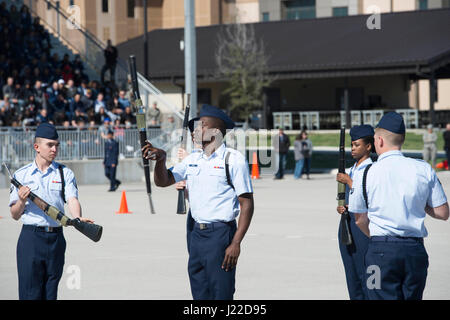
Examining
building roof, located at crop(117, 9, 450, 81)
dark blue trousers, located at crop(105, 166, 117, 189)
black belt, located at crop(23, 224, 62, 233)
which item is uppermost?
building roof, located at crop(117, 9, 450, 81)

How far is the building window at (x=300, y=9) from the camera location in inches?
2475

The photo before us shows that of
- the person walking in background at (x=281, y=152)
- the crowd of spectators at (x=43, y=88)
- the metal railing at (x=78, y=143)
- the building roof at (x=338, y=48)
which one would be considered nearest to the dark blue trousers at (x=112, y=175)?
the metal railing at (x=78, y=143)

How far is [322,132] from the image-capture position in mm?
48000

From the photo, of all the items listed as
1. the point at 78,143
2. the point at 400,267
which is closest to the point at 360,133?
the point at 400,267

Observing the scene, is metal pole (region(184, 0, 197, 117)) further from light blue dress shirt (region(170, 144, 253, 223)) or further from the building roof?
light blue dress shirt (region(170, 144, 253, 223))

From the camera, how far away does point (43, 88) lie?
99.8ft

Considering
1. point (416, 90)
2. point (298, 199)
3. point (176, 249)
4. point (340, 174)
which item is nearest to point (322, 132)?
point (416, 90)

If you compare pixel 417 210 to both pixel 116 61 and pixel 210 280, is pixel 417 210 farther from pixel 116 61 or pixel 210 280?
pixel 116 61

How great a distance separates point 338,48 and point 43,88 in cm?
2267

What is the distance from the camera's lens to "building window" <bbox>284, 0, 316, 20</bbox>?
6288 cm

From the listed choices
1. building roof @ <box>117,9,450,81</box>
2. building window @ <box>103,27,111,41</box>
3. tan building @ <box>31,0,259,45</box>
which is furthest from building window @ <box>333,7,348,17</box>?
building window @ <box>103,27,111,41</box>

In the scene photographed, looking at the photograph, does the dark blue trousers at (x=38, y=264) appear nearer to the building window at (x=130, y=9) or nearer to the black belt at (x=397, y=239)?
the black belt at (x=397, y=239)

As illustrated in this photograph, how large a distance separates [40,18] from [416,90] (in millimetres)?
23059

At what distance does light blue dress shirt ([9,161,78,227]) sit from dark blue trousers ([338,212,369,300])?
2435 millimetres
